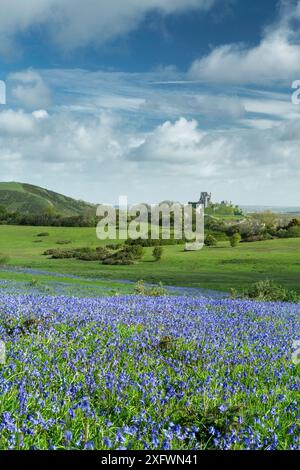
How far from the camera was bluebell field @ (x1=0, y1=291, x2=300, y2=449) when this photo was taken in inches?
160

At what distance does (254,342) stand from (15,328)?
3.93 meters

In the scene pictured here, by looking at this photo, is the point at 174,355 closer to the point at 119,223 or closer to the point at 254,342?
the point at 254,342

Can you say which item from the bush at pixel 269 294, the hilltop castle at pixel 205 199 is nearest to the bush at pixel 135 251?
the bush at pixel 269 294

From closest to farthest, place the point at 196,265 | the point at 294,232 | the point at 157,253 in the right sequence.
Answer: the point at 196,265 < the point at 157,253 < the point at 294,232

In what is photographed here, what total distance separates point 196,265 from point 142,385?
154ft

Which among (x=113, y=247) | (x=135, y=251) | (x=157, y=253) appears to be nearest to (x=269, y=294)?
(x=157, y=253)

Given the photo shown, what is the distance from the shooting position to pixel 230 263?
52031 mm

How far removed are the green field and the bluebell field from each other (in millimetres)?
25202

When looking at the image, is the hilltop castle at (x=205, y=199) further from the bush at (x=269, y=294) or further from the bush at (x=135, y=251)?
the bush at (x=269, y=294)

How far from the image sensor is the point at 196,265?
5188cm

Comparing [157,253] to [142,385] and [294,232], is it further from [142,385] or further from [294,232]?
[142,385]

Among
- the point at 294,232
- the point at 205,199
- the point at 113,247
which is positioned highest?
the point at 205,199

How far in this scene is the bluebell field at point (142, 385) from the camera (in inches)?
160

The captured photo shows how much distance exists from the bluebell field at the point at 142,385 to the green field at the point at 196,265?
25202 millimetres
